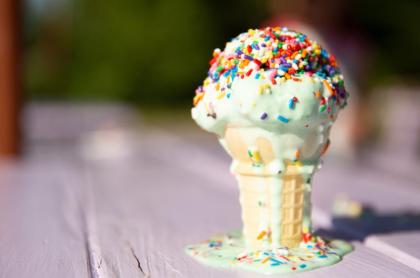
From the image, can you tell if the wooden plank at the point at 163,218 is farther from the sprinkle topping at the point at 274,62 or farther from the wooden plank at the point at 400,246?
the sprinkle topping at the point at 274,62

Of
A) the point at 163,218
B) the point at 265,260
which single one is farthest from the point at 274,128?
the point at 163,218

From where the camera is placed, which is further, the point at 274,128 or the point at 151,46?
the point at 151,46

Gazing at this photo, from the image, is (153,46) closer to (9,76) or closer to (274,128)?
(9,76)

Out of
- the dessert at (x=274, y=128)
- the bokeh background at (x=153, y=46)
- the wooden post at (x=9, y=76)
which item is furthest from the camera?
the bokeh background at (x=153, y=46)

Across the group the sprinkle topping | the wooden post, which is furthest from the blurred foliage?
the sprinkle topping

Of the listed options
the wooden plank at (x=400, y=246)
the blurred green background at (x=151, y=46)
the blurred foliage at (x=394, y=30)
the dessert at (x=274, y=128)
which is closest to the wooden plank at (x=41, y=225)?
the dessert at (x=274, y=128)

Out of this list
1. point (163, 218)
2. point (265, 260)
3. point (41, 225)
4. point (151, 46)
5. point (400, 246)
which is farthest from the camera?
point (151, 46)

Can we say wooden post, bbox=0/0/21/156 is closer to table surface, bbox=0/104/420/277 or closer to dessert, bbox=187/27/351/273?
table surface, bbox=0/104/420/277
